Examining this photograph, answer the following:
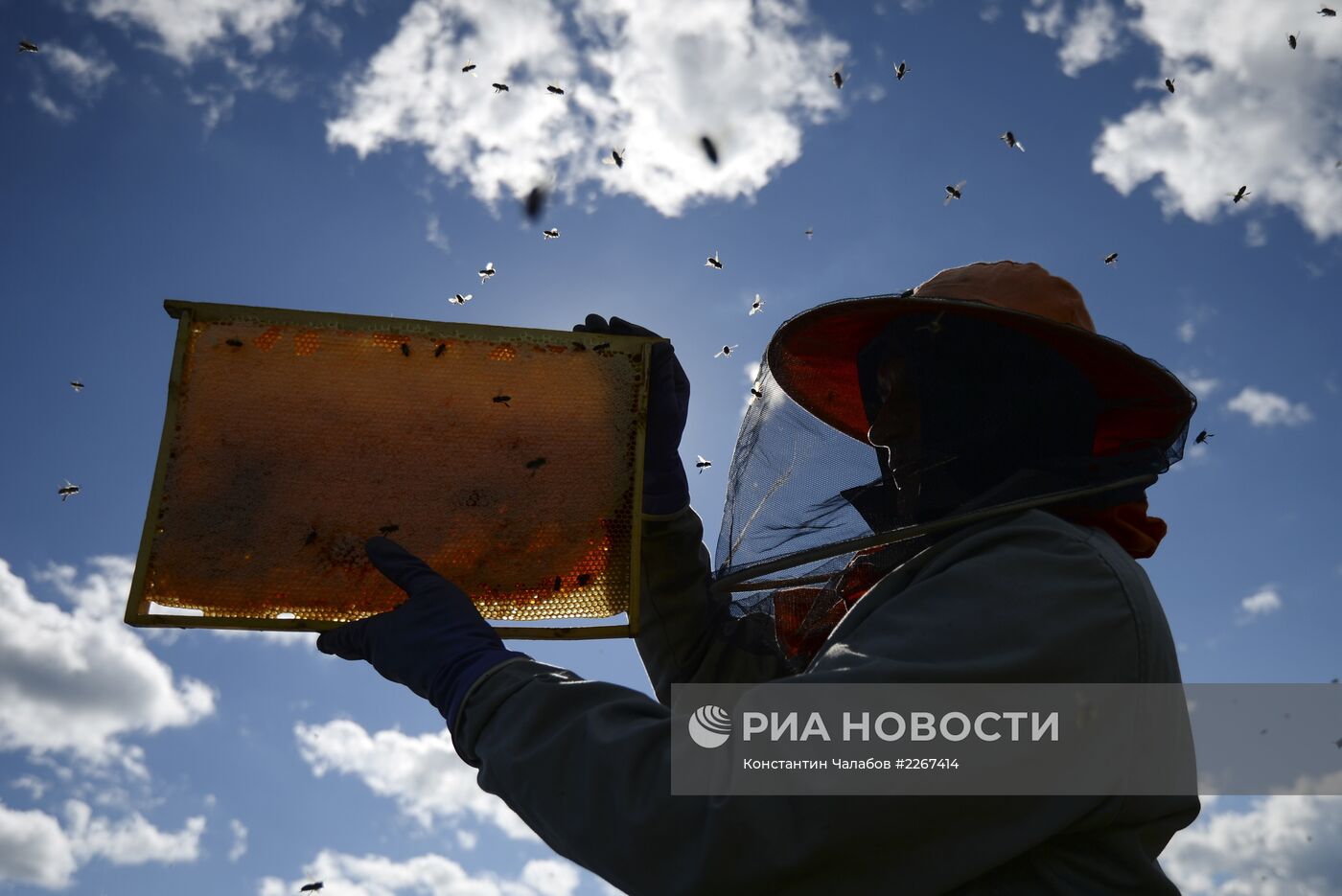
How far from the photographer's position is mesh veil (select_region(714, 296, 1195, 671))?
3.02 meters

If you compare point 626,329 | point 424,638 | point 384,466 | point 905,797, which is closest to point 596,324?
point 626,329

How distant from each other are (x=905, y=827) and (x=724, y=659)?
187 centimetres

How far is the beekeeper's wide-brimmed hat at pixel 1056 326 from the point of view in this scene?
130 inches

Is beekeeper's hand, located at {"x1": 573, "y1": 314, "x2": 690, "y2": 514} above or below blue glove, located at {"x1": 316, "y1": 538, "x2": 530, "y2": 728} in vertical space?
above

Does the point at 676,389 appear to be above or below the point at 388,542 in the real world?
above

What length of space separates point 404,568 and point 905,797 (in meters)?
1.58

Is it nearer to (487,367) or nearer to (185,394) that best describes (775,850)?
(487,367)

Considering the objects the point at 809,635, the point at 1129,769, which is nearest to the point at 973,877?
the point at 1129,769

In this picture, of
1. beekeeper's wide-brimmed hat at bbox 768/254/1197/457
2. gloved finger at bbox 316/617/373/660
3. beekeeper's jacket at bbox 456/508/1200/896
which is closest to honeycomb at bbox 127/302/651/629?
gloved finger at bbox 316/617/373/660

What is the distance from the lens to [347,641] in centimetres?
314

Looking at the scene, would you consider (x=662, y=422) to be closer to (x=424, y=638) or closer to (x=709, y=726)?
(x=424, y=638)

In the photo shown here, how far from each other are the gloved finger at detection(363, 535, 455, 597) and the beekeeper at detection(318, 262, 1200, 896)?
0.01 metres

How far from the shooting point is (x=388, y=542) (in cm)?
313

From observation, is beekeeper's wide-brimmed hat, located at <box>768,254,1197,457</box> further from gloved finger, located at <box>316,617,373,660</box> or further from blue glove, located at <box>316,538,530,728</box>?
gloved finger, located at <box>316,617,373,660</box>
